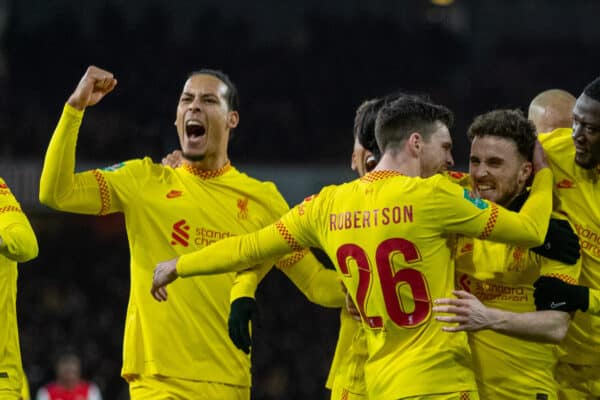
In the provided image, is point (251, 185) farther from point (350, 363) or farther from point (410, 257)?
point (410, 257)

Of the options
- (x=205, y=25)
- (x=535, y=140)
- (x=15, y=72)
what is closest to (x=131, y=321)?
(x=535, y=140)

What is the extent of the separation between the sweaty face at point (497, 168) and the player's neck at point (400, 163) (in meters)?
0.45

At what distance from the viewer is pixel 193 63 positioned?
1889cm

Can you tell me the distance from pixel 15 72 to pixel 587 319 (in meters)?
14.3

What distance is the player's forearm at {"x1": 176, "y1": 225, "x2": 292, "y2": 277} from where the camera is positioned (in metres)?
4.76

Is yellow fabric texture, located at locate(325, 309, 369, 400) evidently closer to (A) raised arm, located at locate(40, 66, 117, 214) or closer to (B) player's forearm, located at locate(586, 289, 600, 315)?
(B) player's forearm, located at locate(586, 289, 600, 315)

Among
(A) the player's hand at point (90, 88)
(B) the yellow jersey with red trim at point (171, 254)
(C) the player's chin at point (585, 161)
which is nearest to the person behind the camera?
(C) the player's chin at point (585, 161)

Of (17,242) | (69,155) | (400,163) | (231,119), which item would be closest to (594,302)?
(400,163)

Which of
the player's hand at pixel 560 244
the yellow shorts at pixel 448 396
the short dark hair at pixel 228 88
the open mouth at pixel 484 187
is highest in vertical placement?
the short dark hair at pixel 228 88

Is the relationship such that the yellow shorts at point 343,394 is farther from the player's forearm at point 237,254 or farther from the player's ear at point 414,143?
the player's ear at point 414,143

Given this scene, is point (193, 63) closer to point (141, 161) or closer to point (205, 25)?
point (205, 25)

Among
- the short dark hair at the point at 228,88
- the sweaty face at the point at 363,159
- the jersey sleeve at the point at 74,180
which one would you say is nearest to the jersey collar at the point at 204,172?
the jersey sleeve at the point at 74,180

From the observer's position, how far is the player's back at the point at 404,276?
173 inches

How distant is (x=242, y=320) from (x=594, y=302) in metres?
1.56
